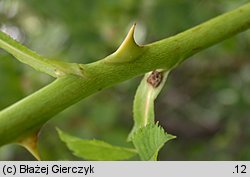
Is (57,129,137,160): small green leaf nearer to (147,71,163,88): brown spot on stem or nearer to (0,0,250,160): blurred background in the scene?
(147,71,163,88): brown spot on stem

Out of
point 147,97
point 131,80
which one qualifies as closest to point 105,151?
point 147,97

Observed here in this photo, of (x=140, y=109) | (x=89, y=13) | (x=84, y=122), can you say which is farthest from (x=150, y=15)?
(x=140, y=109)

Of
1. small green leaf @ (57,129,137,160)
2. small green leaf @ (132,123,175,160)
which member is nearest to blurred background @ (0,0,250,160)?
small green leaf @ (57,129,137,160)

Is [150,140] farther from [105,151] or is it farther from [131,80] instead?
[131,80]

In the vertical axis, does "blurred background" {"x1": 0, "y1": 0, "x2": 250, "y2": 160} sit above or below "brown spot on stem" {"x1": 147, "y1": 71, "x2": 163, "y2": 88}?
above

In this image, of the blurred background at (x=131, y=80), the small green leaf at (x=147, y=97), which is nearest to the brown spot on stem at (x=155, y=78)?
the small green leaf at (x=147, y=97)
